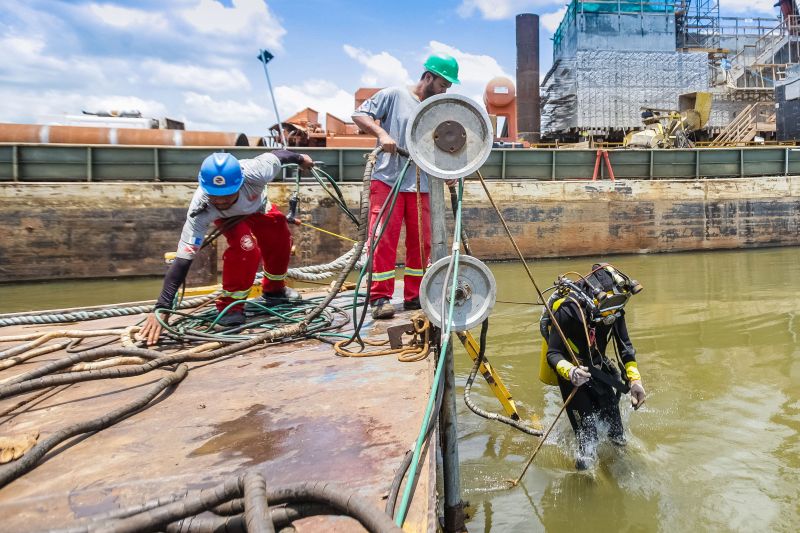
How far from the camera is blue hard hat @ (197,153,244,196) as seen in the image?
3.09 meters

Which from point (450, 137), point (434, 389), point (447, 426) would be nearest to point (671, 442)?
point (447, 426)

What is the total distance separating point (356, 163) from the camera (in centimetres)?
1220

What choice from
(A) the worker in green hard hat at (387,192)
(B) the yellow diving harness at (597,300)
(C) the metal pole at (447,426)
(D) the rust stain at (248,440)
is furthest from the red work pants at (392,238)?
(D) the rust stain at (248,440)

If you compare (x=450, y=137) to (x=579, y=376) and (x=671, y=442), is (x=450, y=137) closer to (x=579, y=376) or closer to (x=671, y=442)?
(x=579, y=376)

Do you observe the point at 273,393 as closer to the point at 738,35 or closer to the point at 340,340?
the point at 340,340

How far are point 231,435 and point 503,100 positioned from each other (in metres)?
20.1

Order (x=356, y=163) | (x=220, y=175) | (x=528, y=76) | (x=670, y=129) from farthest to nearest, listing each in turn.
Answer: (x=528, y=76)
(x=670, y=129)
(x=356, y=163)
(x=220, y=175)

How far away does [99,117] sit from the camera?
1408cm

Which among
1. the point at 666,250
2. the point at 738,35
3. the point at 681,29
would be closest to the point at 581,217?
the point at 666,250

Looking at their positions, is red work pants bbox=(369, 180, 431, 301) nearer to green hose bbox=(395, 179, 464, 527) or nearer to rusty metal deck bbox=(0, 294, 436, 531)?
rusty metal deck bbox=(0, 294, 436, 531)

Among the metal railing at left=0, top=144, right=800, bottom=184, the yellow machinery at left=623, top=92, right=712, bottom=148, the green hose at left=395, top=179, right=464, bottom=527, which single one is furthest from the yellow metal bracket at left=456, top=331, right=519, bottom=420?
the yellow machinery at left=623, top=92, right=712, bottom=148

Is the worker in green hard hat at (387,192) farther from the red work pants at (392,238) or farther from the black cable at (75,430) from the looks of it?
the black cable at (75,430)

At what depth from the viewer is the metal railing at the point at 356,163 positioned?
10703 millimetres

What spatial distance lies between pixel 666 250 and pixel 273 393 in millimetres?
13585
